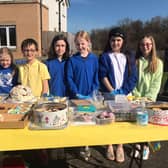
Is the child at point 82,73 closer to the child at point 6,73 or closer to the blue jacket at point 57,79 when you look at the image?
the blue jacket at point 57,79

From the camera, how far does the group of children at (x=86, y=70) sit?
3373mm

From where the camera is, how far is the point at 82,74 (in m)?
3.43

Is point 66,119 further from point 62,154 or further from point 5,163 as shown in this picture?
point 62,154

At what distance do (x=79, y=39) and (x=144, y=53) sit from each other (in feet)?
2.83

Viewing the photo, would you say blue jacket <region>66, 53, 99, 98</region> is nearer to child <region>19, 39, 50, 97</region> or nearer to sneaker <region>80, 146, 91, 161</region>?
child <region>19, 39, 50, 97</region>

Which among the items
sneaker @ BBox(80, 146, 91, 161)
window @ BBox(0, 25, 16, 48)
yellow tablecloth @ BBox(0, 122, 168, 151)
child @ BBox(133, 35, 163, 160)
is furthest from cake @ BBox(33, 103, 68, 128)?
window @ BBox(0, 25, 16, 48)

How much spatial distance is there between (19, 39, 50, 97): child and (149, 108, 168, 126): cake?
5.02ft

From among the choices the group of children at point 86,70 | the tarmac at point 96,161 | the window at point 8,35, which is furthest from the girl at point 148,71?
the window at point 8,35

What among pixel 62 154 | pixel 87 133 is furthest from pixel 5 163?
pixel 62 154

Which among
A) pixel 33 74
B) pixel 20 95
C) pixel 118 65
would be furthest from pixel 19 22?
pixel 20 95

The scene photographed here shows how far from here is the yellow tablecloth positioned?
1.89m

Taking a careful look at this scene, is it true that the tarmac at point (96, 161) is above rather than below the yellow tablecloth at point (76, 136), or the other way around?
below

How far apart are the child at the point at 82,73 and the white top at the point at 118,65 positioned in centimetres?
22

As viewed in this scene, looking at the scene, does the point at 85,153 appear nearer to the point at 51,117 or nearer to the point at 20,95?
the point at 20,95
